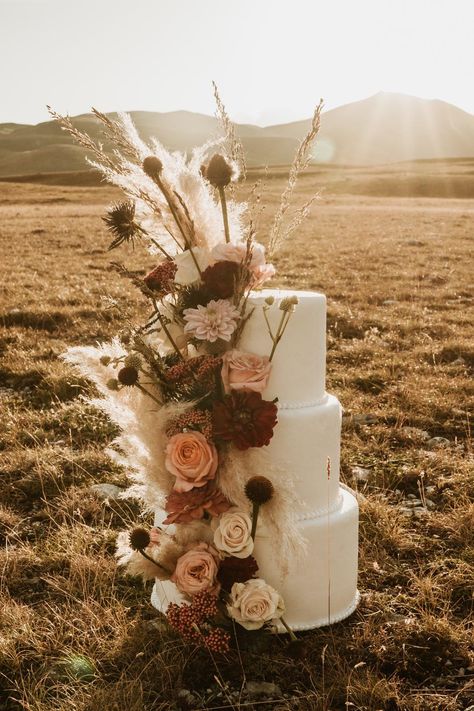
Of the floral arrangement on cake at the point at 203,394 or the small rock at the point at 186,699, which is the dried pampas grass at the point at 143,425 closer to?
the floral arrangement on cake at the point at 203,394

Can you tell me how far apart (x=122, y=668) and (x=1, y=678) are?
0.59 meters

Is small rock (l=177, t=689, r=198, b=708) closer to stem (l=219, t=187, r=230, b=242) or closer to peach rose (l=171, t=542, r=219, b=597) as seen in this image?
peach rose (l=171, t=542, r=219, b=597)

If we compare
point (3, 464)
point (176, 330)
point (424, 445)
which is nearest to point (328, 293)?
point (424, 445)

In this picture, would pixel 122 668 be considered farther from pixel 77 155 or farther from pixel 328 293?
pixel 77 155

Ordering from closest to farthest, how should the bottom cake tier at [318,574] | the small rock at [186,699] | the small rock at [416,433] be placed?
the small rock at [186,699] < the bottom cake tier at [318,574] < the small rock at [416,433]

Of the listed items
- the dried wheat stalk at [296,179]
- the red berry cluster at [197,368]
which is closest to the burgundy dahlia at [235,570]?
the red berry cluster at [197,368]

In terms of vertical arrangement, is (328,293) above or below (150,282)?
below

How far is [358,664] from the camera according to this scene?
10.8 feet

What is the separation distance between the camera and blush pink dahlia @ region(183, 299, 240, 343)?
3.23 meters

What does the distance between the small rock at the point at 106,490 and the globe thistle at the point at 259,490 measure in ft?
6.66

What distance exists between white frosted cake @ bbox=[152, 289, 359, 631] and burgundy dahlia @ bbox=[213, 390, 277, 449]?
25cm

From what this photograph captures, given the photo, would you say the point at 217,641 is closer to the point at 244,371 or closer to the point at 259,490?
the point at 259,490

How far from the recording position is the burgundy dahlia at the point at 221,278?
3.30 metres

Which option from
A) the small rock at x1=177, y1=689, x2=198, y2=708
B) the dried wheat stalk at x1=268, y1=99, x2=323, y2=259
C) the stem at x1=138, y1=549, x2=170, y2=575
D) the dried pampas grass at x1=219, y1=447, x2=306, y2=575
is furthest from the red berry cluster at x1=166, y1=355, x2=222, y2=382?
the small rock at x1=177, y1=689, x2=198, y2=708
